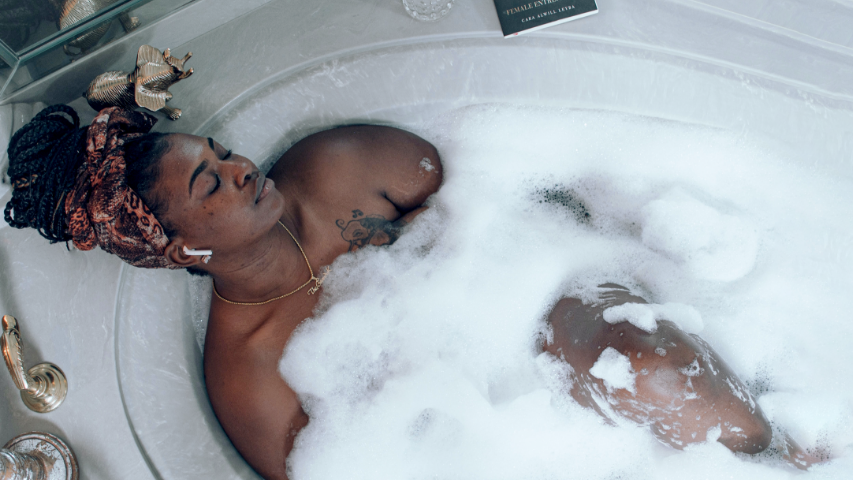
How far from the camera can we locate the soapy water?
3.86ft

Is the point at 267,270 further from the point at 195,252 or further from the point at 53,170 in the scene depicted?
the point at 53,170

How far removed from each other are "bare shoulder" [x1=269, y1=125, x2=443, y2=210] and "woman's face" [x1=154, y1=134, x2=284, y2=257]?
18 centimetres

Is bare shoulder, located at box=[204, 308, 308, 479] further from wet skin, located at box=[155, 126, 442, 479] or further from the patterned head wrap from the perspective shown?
the patterned head wrap

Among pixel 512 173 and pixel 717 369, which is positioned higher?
pixel 512 173

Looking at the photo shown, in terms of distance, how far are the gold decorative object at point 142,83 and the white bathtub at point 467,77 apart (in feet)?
0.54

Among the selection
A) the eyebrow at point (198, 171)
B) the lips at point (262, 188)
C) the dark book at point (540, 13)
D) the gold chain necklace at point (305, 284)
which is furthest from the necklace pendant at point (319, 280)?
the dark book at point (540, 13)

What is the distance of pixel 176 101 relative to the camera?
1.15 metres

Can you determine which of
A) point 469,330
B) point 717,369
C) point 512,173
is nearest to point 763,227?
point 717,369

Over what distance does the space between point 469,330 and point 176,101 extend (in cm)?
87

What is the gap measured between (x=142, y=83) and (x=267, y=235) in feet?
1.19

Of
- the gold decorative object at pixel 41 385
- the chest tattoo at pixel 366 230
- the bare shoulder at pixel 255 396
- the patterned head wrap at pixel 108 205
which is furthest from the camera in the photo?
the chest tattoo at pixel 366 230

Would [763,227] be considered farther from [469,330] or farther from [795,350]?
[469,330]

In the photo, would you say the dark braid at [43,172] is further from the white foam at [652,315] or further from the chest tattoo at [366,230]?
the white foam at [652,315]

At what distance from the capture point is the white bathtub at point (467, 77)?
44.3 inches
